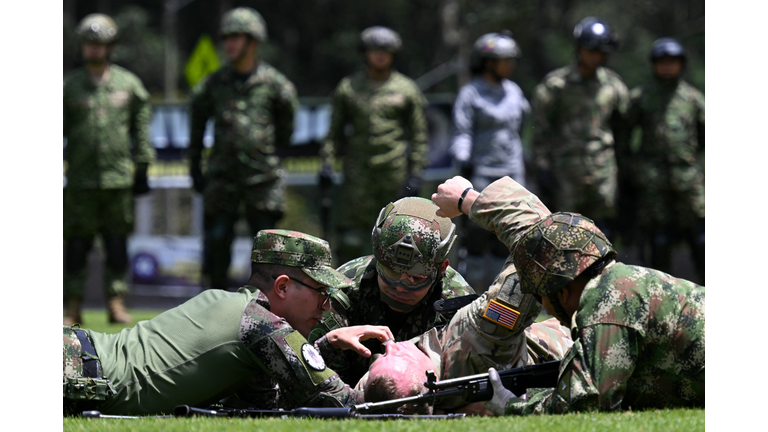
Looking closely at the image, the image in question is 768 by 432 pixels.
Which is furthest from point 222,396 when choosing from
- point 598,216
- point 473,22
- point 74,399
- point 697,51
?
point 697,51

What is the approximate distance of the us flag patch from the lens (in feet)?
14.3

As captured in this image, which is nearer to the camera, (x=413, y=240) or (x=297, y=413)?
(x=297, y=413)

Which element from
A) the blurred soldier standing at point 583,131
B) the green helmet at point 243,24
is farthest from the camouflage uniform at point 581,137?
the green helmet at point 243,24

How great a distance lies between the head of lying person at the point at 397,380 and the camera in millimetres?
4297

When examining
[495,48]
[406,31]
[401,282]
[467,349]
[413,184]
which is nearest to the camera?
[467,349]

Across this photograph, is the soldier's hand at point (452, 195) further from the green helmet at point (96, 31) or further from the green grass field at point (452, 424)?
the green helmet at point (96, 31)

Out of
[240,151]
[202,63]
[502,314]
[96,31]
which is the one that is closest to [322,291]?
[502,314]

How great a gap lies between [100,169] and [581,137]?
4665mm

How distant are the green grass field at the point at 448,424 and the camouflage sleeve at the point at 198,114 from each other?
19.9 ft

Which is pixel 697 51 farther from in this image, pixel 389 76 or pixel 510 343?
pixel 510 343

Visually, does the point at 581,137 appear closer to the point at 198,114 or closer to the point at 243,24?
the point at 243,24

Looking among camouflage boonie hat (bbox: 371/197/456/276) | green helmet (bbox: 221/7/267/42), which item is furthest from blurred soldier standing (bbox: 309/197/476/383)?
green helmet (bbox: 221/7/267/42)

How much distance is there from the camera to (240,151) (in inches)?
381

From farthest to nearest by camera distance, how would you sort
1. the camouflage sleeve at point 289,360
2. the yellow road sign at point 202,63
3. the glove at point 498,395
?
the yellow road sign at point 202,63, the camouflage sleeve at point 289,360, the glove at point 498,395
